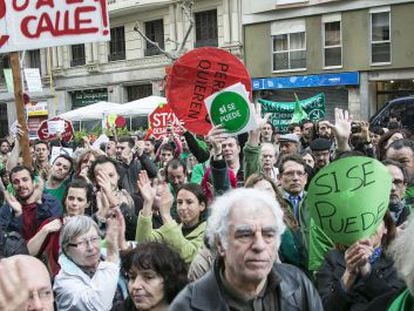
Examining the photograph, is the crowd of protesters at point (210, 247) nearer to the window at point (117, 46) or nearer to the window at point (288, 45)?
the window at point (288, 45)

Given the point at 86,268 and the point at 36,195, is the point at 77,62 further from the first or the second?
the point at 86,268

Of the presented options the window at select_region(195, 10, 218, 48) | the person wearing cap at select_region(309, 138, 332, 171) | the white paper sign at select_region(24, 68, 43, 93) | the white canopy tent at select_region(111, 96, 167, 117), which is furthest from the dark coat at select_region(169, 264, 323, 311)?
the window at select_region(195, 10, 218, 48)

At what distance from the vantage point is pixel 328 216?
2760 mm

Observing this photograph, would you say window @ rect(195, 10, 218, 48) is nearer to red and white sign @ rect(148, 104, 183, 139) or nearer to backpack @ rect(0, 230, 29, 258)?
red and white sign @ rect(148, 104, 183, 139)

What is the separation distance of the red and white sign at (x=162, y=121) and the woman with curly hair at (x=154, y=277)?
7.56 m

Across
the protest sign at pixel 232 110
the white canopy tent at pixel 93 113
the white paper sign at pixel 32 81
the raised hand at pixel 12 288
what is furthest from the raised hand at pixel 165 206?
the white canopy tent at pixel 93 113

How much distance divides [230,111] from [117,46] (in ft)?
86.2

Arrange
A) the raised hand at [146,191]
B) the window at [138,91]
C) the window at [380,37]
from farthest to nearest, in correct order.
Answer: the window at [138,91] < the window at [380,37] < the raised hand at [146,191]

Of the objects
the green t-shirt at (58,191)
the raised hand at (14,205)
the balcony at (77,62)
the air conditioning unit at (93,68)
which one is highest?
the balcony at (77,62)

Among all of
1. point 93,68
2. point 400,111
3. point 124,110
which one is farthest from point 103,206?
point 93,68

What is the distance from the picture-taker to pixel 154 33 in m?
29.1

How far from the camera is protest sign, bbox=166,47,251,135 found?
555 cm

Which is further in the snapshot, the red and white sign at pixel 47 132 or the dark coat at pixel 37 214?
the red and white sign at pixel 47 132

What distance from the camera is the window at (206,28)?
88.1ft
